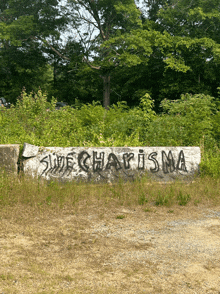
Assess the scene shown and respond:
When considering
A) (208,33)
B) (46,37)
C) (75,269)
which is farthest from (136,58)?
(75,269)

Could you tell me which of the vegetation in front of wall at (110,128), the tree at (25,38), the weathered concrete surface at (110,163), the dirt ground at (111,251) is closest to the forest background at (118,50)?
the tree at (25,38)

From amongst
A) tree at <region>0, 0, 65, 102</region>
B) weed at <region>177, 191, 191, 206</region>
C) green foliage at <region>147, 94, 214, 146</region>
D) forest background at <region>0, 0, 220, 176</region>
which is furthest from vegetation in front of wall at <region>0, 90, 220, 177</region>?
tree at <region>0, 0, 65, 102</region>

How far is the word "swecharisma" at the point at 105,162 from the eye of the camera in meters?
6.65

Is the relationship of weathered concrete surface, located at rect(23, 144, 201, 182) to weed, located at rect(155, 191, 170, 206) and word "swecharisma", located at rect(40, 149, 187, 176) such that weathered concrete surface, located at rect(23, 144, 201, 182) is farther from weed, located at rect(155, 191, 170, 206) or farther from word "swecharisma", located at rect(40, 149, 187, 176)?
weed, located at rect(155, 191, 170, 206)

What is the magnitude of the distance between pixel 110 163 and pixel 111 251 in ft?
10.0

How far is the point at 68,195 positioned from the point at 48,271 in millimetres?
2619

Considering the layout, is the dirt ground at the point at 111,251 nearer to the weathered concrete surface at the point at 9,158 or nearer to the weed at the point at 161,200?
the weed at the point at 161,200

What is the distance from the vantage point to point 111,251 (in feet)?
13.0

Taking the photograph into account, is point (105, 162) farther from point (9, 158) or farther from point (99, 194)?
point (9, 158)

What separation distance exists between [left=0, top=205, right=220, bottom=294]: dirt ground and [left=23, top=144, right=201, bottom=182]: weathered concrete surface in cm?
124

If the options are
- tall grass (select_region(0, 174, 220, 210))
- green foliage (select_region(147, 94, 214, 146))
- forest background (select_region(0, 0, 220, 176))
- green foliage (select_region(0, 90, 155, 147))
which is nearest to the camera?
tall grass (select_region(0, 174, 220, 210))

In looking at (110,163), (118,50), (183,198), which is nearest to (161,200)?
(183,198)

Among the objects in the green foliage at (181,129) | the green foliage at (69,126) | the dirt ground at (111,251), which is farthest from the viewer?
the green foliage at (181,129)

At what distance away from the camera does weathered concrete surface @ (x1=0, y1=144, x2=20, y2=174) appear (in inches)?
247
